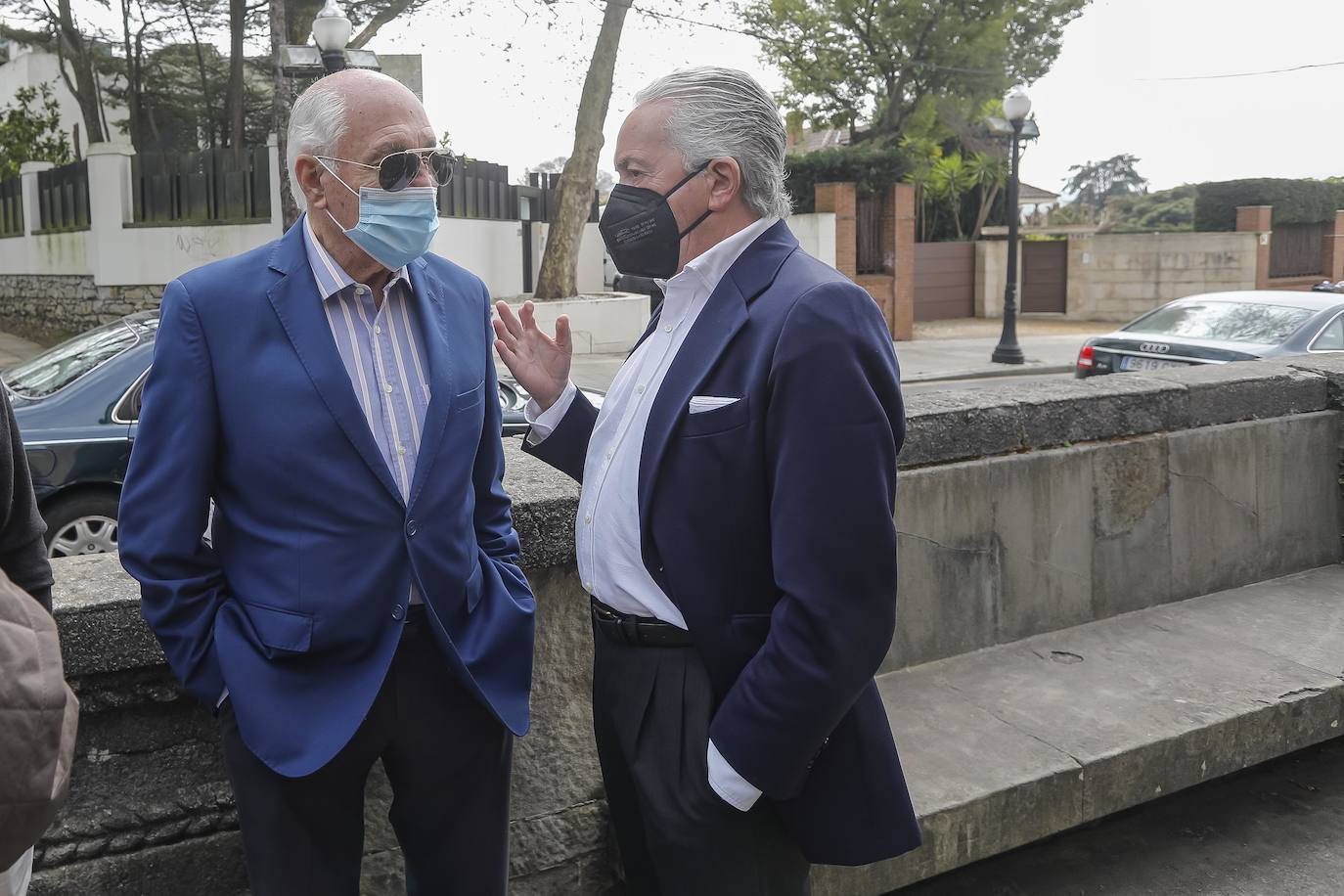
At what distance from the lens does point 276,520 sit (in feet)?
6.57

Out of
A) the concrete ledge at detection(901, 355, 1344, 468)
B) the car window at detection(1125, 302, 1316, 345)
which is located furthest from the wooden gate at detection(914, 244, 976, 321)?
the concrete ledge at detection(901, 355, 1344, 468)

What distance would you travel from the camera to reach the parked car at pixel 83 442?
6684 millimetres

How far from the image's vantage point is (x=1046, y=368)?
64.5 feet

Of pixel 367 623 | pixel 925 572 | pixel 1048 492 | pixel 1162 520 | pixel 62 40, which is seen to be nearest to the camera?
pixel 367 623

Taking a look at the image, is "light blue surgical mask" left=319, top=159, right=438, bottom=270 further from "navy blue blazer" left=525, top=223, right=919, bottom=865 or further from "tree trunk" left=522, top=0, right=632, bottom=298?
"tree trunk" left=522, top=0, right=632, bottom=298

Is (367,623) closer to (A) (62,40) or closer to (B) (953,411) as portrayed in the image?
(B) (953,411)

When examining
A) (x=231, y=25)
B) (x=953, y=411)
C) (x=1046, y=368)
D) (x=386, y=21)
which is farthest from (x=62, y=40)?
(x=953, y=411)

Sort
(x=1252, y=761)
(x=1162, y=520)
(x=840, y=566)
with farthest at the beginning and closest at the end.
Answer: (x=1162, y=520), (x=1252, y=761), (x=840, y=566)

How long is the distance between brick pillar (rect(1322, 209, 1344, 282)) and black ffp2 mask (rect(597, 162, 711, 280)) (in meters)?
33.6

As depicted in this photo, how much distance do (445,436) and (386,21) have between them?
21.9 metres

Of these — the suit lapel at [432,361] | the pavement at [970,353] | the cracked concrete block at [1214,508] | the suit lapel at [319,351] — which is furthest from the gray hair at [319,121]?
the pavement at [970,353]

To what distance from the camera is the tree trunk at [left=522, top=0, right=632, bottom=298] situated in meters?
20.5

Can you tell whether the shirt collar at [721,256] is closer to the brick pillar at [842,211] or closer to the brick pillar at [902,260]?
the brick pillar at [842,211]

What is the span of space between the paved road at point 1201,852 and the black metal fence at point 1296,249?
29.7 m
